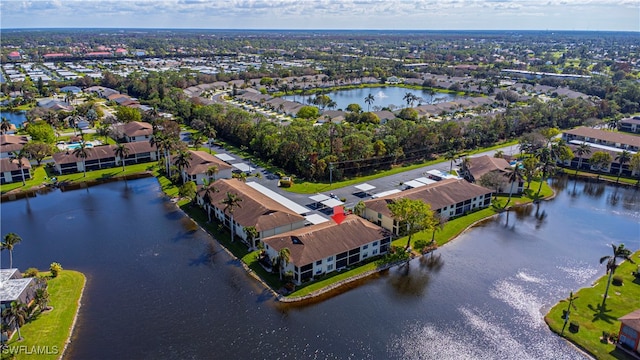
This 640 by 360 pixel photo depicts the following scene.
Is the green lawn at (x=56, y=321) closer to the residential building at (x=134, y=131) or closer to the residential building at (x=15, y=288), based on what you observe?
the residential building at (x=15, y=288)

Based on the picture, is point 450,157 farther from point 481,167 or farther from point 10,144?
point 10,144

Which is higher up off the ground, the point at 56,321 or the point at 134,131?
the point at 134,131

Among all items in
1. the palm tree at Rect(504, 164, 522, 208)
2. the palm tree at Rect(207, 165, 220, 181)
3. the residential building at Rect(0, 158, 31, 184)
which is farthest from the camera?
the residential building at Rect(0, 158, 31, 184)

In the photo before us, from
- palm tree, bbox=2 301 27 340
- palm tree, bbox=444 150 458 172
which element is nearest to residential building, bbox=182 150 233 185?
palm tree, bbox=2 301 27 340

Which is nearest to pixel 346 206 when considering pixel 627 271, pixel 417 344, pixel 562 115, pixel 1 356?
pixel 417 344

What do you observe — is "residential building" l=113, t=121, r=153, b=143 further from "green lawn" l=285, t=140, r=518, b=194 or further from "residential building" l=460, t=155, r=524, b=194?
"residential building" l=460, t=155, r=524, b=194

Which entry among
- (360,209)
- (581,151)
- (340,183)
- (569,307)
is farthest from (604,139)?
(569,307)

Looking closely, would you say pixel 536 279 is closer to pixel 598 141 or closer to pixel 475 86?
pixel 598 141
